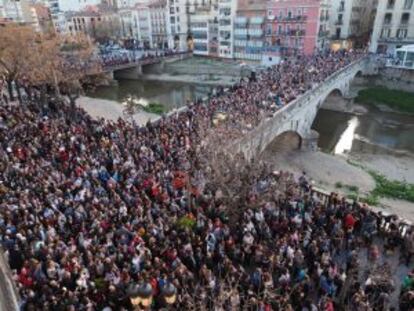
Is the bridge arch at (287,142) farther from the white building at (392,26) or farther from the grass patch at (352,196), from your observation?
the white building at (392,26)

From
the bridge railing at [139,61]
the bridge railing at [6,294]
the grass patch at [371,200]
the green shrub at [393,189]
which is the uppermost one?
the bridge railing at [6,294]

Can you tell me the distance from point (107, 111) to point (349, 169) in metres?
28.5

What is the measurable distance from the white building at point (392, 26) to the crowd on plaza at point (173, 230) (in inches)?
2250

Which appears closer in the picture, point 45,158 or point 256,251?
point 256,251

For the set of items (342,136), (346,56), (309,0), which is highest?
(309,0)

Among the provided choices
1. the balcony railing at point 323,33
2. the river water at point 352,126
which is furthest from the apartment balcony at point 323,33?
the river water at point 352,126

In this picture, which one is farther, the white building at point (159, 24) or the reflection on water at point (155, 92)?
the white building at point (159, 24)

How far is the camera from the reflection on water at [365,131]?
41.9 metres

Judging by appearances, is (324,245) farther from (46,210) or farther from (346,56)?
(346,56)

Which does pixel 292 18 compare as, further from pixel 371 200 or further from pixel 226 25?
pixel 371 200

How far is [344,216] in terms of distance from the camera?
56.3 ft

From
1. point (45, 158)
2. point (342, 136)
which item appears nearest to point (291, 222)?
point (45, 158)

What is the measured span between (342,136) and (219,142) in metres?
27.8

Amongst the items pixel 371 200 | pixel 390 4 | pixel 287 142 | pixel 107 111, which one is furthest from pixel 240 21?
pixel 371 200
